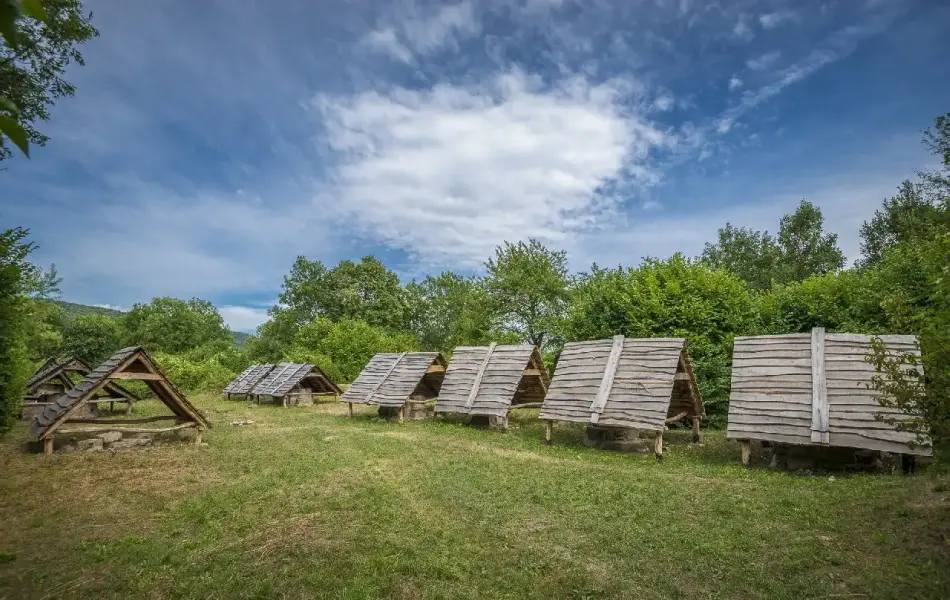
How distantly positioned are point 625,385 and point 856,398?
192 inches

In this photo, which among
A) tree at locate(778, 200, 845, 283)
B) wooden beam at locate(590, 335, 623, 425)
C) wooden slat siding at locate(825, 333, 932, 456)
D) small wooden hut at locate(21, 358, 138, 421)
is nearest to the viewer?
wooden slat siding at locate(825, 333, 932, 456)

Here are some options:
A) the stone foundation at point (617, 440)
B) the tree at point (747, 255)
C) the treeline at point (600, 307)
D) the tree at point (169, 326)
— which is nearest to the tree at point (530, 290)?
the treeline at point (600, 307)

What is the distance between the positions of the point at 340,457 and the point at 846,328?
16220mm

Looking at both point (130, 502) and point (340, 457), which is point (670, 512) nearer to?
point (340, 457)

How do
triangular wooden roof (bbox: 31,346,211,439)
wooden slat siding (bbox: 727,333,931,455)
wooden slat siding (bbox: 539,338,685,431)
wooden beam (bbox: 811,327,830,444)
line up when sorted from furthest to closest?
1. wooden slat siding (bbox: 539,338,685,431)
2. triangular wooden roof (bbox: 31,346,211,439)
3. wooden beam (bbox: 811,327,830,444)
4. wooden slat siding (bbox: 727,333,931,455)

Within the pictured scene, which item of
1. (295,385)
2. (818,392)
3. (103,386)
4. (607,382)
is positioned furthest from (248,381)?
(818,392)

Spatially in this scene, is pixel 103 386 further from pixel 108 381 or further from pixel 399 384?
pixel 399 384

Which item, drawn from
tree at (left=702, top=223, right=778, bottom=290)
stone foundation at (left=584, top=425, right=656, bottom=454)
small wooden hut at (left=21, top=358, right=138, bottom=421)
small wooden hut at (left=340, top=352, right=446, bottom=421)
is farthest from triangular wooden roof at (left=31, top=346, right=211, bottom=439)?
tree at (left=702, top=223, right=778, bottom=290)

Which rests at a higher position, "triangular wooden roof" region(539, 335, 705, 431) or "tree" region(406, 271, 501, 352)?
"tree" region(406, 271, 501, 352)

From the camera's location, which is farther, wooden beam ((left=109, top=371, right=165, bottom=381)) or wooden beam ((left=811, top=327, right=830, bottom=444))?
wooden beam ((left=109, top=371, right=165, bottom=381))

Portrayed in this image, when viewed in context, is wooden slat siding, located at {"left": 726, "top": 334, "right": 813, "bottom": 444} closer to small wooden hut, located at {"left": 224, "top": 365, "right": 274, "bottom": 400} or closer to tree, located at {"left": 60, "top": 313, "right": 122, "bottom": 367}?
small wooden hut, located at {"left": 224, "top": 365, "right": 274, "bottom": 400}

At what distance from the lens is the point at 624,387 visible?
42.9 feet

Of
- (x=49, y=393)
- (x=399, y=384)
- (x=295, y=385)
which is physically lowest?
(x=49, y=393)

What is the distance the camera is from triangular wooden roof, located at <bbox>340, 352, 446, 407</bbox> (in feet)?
62.3
